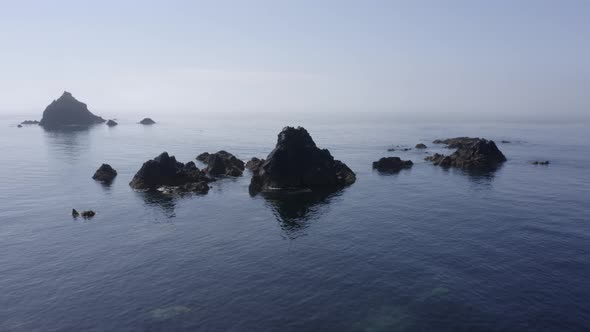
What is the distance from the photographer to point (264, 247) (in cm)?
6200

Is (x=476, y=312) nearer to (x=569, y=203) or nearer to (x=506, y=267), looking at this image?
(x=506, y=267)

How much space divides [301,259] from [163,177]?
191 feet

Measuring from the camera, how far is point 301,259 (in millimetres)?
57094

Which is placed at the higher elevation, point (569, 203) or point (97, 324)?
point (569, 203)

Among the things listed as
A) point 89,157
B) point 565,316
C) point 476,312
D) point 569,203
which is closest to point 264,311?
point 476,312

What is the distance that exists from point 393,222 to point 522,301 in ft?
97.8

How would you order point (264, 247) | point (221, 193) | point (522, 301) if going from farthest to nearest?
point (221, 193) < point (264, 247) < point (522, 301)

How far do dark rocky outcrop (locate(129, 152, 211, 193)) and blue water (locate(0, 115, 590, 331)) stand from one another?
16.6ft

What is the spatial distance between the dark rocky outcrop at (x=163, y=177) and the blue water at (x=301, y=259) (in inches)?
200

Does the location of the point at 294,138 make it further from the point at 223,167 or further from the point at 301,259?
the point at 301,259

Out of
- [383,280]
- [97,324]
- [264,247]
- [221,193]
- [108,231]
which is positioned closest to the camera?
[97,324]

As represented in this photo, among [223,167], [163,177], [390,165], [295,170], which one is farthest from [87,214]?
[390,165]

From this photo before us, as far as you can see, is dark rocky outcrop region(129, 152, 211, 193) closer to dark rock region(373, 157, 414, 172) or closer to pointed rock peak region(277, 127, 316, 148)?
pointed rock peak region(277, 127, 316, 148)

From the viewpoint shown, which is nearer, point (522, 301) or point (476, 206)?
point (522, 301)
